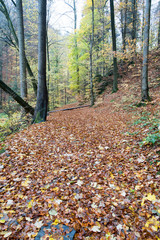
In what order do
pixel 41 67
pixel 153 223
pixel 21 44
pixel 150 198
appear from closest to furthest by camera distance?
pixel 153 223 → pixel 150 198 → pixel 41 67 → pixel 21 44

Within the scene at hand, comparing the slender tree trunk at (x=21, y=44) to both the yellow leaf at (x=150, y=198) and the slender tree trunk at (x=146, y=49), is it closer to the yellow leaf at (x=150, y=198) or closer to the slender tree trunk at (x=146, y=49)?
the slender tree trunk at (x=146, y=49)

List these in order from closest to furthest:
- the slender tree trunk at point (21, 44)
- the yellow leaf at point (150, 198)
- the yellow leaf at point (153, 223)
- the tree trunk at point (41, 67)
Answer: the yellow leaf at point (153, 223), the yellow leaf at point (150, 198), the tree trunk at point (41, 67), the slender tree trunk at point (21, 44)

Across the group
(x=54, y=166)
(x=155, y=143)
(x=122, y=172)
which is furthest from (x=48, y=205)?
(x=155, y=143)

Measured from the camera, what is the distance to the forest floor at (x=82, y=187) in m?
1.99

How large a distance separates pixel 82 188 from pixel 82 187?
3cm

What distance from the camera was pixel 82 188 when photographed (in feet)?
9.29

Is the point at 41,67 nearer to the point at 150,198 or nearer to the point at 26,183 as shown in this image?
the point at 26,183

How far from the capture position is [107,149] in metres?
4.42

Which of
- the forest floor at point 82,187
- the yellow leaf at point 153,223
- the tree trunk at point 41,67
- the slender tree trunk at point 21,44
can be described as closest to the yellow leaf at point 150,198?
the forest floor at point 82,187

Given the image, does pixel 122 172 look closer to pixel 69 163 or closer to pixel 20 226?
pixel 69 163

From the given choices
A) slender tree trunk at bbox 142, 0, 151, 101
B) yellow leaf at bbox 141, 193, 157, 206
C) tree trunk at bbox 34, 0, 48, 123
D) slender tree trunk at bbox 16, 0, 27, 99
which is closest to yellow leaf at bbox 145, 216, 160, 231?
yellow leaf at bbox 141, 193, 157, 206

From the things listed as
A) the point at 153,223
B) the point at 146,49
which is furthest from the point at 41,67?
the point at 153,223

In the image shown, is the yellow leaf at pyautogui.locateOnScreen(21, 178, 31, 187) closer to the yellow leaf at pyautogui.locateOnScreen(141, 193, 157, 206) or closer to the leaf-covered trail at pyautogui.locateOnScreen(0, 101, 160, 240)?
the leaf-covered trail at pyautogui.locateOnScreen(0, 101, 160, 240)

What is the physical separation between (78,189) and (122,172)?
3.91 feet
